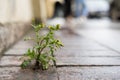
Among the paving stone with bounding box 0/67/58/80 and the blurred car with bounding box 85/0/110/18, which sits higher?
the paving stone with bounding box 0/67/58/80

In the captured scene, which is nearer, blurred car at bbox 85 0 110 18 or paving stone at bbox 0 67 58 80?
paving stone at bbox 0 67 58 80

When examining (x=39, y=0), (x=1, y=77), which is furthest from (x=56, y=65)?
(x=39, y=0)

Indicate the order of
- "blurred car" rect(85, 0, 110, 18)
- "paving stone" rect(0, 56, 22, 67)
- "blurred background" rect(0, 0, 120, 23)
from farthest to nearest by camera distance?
"blurred car" rect(85, 0, 110, 18) → "blurred background" rect(0, 0, 120, 23) → "paving stone" rect(0, 56, 22, 67)

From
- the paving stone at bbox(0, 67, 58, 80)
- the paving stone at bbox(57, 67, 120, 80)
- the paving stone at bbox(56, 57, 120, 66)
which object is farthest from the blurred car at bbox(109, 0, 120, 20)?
the paving stone at bbox(0, 67, 58, 80)

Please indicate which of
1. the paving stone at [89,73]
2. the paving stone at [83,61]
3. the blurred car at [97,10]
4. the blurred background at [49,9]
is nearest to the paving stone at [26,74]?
the paving stone at [89,73]

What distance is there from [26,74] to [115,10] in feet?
35.1

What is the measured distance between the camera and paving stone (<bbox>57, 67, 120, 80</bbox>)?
1.32 metres

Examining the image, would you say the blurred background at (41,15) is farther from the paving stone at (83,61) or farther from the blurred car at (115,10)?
the paving stone at (83,61)

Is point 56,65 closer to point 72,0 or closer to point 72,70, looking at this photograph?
point 72,70

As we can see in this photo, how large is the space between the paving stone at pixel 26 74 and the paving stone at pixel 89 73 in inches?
1.8

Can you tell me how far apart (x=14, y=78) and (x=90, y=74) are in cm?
38

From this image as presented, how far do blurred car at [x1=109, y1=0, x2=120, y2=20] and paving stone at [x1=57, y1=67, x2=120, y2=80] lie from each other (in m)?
10.2

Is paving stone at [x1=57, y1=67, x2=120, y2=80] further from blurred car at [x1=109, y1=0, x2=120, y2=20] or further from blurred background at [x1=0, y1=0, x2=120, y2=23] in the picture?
blurred car at [x1=109, y1=0, x2=120, y2=20]

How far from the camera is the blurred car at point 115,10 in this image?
37.8 ft
